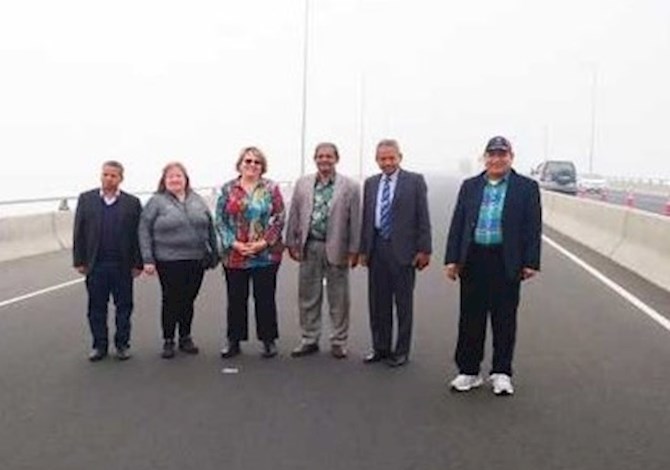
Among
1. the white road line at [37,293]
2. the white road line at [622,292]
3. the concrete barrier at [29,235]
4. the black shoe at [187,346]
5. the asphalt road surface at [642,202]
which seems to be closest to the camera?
the black shoe at [187,346]

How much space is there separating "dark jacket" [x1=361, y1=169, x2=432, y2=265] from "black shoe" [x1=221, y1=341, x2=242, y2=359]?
171 cm

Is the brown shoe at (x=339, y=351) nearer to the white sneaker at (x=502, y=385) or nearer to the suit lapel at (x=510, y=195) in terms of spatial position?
the white sneaker at (x=502, y=385)

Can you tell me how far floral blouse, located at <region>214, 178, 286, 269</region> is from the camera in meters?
9.21

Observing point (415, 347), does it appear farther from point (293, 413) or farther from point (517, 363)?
point (293, 413)

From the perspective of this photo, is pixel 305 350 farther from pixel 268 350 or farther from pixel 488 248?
pixel 488 248

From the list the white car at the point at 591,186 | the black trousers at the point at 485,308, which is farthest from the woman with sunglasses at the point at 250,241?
the white car at the point at 591,186

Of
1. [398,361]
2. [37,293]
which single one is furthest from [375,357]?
[37,293]

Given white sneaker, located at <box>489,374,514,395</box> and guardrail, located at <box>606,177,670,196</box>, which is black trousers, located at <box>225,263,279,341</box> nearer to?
A: white sneaker, located at <box>489,374,514,395</box>

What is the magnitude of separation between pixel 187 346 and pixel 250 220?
1375 mm

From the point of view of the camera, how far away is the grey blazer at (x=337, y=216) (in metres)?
9.21

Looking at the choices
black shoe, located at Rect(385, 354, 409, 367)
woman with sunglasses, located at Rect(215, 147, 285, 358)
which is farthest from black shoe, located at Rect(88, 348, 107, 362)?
black shoe, located at Rect(385, 354, 409, 367)

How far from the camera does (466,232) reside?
8.01m

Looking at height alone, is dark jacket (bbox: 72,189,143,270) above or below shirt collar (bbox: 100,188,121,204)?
below

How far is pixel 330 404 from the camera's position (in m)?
7.55
